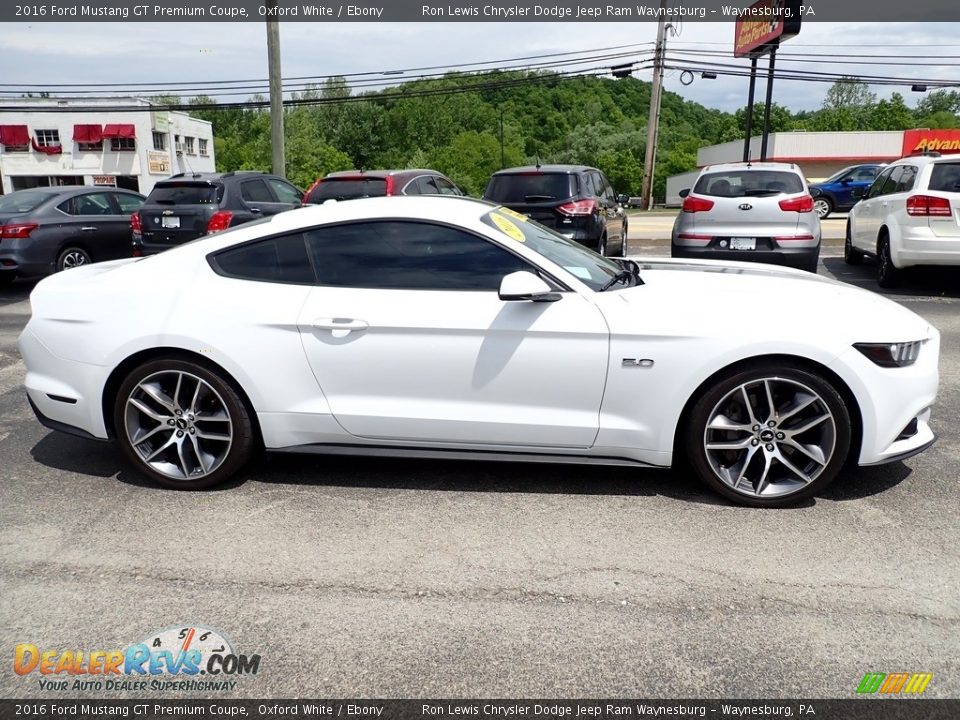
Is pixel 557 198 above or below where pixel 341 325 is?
above

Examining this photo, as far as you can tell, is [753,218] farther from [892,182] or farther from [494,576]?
[494,576]

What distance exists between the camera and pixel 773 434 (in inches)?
152

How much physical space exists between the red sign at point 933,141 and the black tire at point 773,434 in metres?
48.7

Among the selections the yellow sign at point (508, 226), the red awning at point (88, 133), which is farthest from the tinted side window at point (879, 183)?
the red awning at point (88, 133)

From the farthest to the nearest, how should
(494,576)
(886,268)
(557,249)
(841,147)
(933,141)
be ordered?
(841,147) → (933,141) → (886,268) → (557,249) → (494,576)

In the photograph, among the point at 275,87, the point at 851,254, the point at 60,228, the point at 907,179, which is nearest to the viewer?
the point at 907,179

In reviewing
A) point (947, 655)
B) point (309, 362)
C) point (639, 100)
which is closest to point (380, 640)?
point (309, 362)

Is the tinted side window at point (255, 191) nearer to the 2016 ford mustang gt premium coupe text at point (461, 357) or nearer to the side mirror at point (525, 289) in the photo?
the 2016 ford mustang gt premium coupe text at point (461, 357)

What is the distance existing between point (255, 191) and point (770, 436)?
1020cm

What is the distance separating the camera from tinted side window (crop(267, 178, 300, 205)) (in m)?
12.9

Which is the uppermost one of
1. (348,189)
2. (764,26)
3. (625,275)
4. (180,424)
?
(764,26)

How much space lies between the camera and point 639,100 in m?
91.6

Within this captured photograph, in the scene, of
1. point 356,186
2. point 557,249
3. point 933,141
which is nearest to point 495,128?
point 933,141

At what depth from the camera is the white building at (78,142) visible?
59.1 metres
